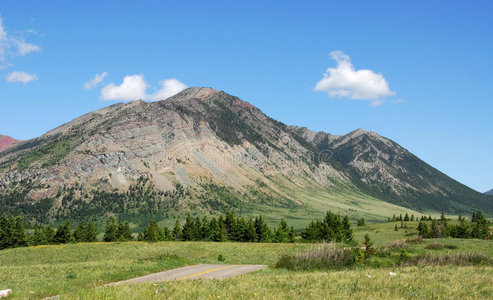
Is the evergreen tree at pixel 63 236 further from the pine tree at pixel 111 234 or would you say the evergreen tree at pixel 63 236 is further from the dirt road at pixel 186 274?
the dirt road at pixel 186 274

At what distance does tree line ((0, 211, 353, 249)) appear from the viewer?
87188mm

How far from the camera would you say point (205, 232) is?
10325 centimetres

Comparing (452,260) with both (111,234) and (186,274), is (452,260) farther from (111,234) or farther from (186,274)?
(111,234)

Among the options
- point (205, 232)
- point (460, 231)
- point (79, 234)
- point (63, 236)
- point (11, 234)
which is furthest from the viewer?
point (205, 232)

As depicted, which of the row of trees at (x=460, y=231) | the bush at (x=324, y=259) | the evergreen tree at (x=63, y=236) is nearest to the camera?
the bush at (x=324, y=259)

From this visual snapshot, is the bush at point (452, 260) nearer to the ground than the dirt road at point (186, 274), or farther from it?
farther from it

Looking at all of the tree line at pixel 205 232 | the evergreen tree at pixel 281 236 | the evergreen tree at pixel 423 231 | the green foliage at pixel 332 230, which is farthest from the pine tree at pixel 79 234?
the evergreen tree at pixel 423 231

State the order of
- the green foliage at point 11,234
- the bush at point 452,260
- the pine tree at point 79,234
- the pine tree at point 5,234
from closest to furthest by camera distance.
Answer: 1. the bush at point 452,260
2. the pine tree at point 5,234
3. the green foliage at point 11,234
4. the pine tree at point 79,234

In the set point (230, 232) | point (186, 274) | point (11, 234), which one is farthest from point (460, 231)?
point (11, 234)

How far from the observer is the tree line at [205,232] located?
286 ft

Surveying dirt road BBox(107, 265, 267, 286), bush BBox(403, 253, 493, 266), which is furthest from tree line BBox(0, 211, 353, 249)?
dirt road BBox(107, 265, 267, 286)

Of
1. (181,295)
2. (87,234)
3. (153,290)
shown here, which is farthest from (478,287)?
(87,234)

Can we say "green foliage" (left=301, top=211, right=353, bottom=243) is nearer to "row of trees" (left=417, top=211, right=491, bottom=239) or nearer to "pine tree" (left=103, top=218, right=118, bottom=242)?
"row of trees" (left=417, top=211, right=491, bottom=239)

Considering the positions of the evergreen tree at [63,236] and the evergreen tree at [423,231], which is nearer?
the evergreen tree at [423,231]
